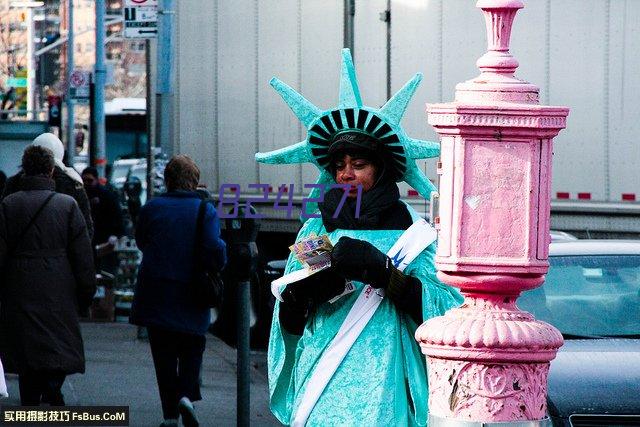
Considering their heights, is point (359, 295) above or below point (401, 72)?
below

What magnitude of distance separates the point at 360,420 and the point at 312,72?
464 inches

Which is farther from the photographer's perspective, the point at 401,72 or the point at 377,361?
the point at 401,72

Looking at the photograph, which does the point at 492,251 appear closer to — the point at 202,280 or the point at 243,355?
the point at 243,355

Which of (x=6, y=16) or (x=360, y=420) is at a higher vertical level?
(x=6, y=16)

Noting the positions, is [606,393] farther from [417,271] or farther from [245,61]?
[245,61]

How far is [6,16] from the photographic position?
6575 cm

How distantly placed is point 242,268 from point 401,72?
7.66m

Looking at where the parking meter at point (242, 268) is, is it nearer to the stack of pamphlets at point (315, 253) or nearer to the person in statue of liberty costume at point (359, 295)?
the person in statue of liberty costume at point (359, 295)

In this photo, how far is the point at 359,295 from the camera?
20.1 feet

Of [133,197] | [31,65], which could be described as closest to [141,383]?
[133,197]

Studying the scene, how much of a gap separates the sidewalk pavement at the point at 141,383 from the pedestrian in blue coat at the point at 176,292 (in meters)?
0.95

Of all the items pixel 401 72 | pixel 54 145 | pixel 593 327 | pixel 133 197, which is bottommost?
pixel 593 327

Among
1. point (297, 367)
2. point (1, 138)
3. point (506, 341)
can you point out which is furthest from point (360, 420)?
point (1, 138)

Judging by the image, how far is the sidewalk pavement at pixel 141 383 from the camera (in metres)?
11.3
